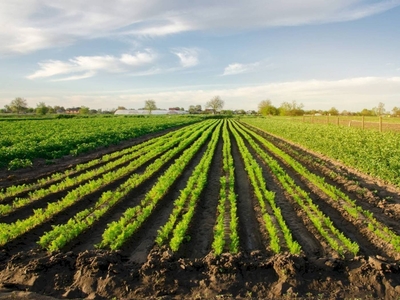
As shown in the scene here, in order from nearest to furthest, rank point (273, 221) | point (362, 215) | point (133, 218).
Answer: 1. point (273, 221)
2. point (133, 218)
3. point (362, 215)

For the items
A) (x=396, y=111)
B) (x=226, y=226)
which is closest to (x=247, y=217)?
(x=226, y=226)

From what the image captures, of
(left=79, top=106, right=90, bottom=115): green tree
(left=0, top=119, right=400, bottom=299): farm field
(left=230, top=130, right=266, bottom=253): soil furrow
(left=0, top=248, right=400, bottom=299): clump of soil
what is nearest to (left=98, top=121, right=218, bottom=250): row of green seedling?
(left=0, top=119, right=400, bottom=299): farm field

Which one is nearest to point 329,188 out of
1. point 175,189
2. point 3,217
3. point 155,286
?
point 175,189

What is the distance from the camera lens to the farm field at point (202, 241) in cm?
505

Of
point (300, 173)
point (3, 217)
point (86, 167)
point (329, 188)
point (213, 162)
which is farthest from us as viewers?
point (213, 162)

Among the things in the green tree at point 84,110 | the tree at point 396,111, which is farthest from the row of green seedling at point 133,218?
the green tree at point 84,110

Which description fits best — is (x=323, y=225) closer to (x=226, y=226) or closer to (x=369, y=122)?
(x=226, y=226)

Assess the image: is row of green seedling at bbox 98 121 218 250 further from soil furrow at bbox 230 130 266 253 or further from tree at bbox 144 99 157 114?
tree at bbox 144 99 157 114

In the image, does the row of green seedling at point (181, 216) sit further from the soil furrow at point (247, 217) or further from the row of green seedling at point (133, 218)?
the soil furrow at point (247, 217)

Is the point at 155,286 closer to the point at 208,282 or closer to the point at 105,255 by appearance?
the point at 208,282

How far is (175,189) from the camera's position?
10.6 m

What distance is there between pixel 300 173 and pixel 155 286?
9109mm

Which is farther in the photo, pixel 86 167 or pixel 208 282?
pixel 86 167

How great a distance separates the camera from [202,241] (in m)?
6.60
